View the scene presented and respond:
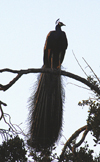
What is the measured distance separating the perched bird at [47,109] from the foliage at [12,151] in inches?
63.7

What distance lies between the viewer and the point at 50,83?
27.2ft

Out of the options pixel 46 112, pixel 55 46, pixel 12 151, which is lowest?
pixel 12 151

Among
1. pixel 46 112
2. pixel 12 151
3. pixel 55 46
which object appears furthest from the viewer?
pixel 55 46

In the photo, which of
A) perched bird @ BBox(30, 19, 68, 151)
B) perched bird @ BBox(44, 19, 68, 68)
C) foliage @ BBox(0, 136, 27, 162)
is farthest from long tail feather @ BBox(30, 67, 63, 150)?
foliage @ BBox(0, 136, 27, 162)

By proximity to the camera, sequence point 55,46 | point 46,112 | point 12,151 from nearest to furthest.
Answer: point 12,151 < point 46,112 < point 55,46

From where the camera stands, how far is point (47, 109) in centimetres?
800

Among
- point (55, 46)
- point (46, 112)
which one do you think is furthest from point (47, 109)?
point (55, 46)

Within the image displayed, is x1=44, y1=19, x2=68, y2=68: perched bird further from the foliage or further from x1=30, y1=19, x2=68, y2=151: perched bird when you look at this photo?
the foliage

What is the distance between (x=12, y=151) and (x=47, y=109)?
2.54 metres

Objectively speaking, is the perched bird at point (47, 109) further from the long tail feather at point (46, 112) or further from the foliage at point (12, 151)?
the foliage at point (12, 151)

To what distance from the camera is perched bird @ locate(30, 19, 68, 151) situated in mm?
7596

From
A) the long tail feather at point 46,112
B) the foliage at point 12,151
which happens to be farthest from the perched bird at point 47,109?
the foliage at point 12,151

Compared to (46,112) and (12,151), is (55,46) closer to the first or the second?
(46,112)

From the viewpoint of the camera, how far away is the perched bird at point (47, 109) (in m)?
7.60
